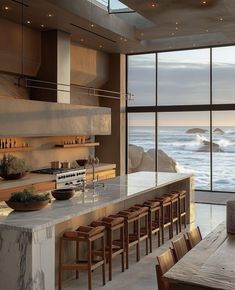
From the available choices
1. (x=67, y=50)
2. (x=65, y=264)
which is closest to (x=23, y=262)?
(x=65, y=264)

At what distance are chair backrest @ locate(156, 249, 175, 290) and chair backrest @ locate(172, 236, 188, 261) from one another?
171 millimetres

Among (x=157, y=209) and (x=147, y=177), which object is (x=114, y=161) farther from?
(x=157, y=209)

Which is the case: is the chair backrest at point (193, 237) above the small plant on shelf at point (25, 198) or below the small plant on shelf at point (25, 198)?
below

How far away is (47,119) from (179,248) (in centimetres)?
454

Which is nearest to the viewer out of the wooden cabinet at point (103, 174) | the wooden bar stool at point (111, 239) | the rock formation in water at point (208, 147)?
the wooden bar stool at point (111, 239)

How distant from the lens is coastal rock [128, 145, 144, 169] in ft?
36.1

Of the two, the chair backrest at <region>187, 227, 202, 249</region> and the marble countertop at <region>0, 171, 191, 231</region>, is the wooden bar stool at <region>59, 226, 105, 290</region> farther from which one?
the chair backrest at <region>187, 227, 202, 249</region>

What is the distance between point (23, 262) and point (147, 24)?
6198mm

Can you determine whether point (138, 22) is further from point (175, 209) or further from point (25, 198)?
point (25, 198)

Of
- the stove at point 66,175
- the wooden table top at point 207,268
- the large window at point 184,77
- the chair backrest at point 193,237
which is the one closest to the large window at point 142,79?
the large window at point 184,77

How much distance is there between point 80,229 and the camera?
180 inches

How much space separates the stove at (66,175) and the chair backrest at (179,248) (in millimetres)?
4232

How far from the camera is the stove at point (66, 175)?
307 inches

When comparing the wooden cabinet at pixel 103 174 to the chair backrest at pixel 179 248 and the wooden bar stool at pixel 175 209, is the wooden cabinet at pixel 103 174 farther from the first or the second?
the chair backrest at pixel 179 248
